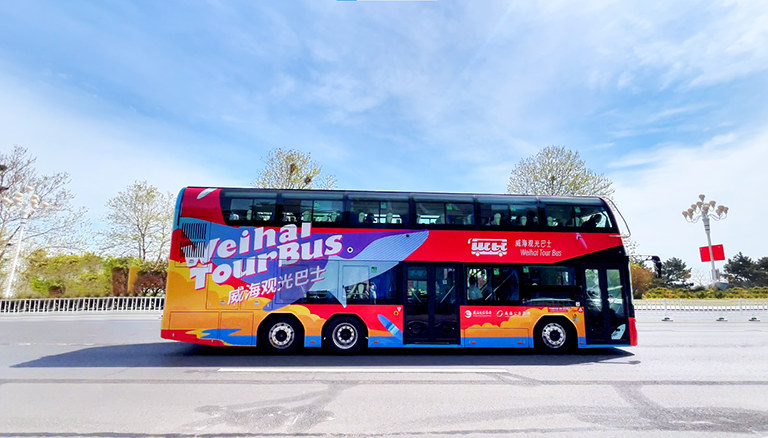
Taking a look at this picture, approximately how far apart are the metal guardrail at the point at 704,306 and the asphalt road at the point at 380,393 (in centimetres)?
1815

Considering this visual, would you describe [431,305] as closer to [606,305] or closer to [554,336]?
[554,336]

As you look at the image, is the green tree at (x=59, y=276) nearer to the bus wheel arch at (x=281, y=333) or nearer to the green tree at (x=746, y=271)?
the bus wheel arch at (x=281, y=333)

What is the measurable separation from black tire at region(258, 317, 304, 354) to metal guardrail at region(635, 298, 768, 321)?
2503 cm

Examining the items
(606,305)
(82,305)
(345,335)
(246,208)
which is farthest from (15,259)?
(606,305)

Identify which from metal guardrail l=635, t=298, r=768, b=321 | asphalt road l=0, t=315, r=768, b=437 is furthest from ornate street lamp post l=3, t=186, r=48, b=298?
metal guardrail l=635, t=298, r=768, b=321

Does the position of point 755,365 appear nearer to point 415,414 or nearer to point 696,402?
point 696,402

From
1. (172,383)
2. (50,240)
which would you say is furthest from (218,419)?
(50,240)

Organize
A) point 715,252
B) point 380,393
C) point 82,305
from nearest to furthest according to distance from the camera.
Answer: point 380,393 < point 82,305 < point 715,252

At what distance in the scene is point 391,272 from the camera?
9.80 m

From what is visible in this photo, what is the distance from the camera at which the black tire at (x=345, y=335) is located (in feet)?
31.7

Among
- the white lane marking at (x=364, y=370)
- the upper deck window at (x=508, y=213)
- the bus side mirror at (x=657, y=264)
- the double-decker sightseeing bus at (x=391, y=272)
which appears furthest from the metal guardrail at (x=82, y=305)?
the bus side mirror at (x=657, y=264)

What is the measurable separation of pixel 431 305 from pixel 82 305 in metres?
24.8

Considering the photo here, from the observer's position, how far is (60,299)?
24.3 meters

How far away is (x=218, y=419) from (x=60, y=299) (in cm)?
2597
